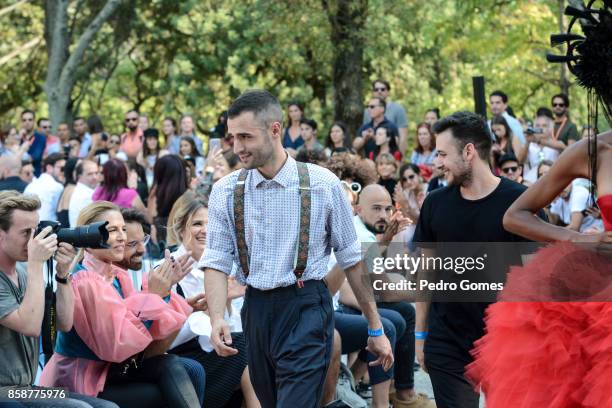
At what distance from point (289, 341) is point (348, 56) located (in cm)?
1510

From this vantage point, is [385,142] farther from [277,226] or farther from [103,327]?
[277,226]

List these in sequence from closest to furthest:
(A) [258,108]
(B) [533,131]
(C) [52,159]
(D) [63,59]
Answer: (A) [258,108] → (B) [533,131] → (C) [52,159] → (D) [63,59]

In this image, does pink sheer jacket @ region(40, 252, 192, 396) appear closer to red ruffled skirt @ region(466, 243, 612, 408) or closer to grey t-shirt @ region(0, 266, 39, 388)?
grey t-shirt @ region(0, 266, 39, 388)

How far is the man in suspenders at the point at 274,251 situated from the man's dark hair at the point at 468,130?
0.94m

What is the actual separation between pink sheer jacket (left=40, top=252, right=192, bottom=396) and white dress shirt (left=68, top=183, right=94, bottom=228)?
5439 mm

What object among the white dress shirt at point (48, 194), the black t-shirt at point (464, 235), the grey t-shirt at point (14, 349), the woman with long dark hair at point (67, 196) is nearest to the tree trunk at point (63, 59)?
the white dress shirt at point (48, 194)

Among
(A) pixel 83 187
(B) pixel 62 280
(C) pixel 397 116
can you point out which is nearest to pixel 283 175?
(B) pixel 62 280

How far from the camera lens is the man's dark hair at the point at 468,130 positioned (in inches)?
240

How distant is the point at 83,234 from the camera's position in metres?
5.76

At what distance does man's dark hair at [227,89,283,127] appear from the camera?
17.8ft

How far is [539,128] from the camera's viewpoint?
14.6m

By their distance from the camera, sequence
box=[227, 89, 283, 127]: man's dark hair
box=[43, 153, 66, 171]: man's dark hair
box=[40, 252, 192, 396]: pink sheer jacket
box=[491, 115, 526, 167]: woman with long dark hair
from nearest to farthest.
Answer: box=[227, 89, 283, 127]: man's dark hair < box=[40, 252, 192, 396]: pink sheer jacket < box=[491, 115, 526, 167]: woman with long dark hair < box=[43, 153, 66, 171]: man's dark hair

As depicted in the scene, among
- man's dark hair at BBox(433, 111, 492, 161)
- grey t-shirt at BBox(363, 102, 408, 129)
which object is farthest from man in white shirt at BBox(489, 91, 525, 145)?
man's dark hair at BBox(433, 111, 492, 161)

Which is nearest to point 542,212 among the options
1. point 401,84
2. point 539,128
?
point 539,128
